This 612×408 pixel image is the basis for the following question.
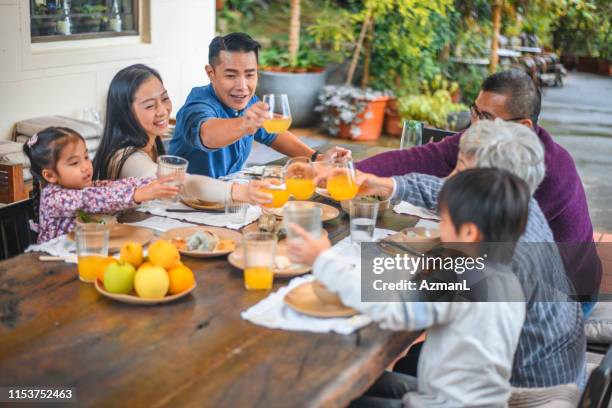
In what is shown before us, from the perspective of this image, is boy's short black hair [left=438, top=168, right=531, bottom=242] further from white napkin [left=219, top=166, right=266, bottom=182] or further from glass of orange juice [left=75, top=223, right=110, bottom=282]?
white napkin [left=219, top=166, right=266, bottom=182]

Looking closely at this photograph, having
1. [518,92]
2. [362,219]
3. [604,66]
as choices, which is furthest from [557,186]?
[604,66]

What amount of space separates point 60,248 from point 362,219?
86 cm

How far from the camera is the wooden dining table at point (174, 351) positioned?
1385mm

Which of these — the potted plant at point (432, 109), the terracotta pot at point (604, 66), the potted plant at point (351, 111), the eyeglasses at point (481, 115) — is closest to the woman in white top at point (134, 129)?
the eyeglasses at point (481, 115)

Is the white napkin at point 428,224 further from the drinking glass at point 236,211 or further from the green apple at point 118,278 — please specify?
the green apple at point 118,278

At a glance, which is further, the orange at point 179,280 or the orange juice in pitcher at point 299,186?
the orange juice in pitcher at point 299,186

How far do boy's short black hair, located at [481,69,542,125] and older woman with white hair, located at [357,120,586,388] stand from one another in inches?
23.3

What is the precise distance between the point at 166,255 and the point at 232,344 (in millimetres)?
328

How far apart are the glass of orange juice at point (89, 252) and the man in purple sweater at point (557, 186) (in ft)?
4.51

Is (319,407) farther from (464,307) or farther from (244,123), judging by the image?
(244,123)

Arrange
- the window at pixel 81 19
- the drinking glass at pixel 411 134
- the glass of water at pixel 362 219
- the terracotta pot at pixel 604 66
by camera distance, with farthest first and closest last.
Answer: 1. the terracotta pot at pixel 604 66
2. the window at pixel 81 19
3. the drinking glass at pixel 411 134
4. the glass of water at pixel 362 219

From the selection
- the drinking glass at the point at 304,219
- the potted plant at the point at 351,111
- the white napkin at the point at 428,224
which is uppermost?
the drinking glass at the point at 304,219

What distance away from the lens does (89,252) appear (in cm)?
184

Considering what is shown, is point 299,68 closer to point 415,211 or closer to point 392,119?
point 392,119
